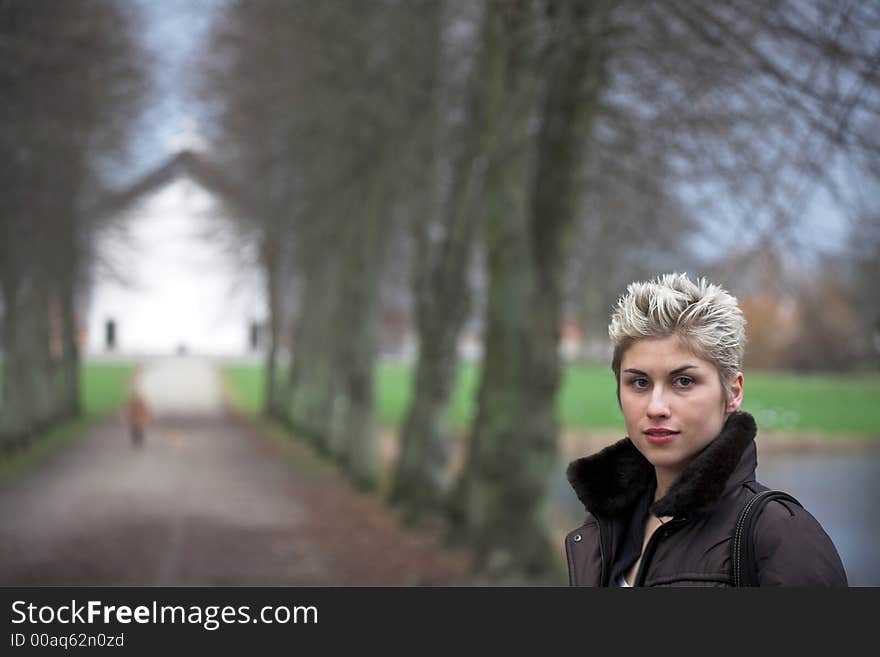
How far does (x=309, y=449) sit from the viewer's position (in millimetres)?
25047

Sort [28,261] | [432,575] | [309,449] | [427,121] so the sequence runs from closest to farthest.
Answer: [432,575] → [427,121] → [28,261] → [309,449]

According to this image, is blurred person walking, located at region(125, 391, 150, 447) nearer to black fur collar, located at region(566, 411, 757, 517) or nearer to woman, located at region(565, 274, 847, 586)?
black fur collar, located at region(566, 411, 757, 517)

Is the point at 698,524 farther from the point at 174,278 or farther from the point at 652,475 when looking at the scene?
the point at 174,278

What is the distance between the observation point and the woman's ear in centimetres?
139

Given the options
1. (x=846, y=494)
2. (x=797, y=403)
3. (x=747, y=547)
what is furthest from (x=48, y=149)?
(x=747, y=547)

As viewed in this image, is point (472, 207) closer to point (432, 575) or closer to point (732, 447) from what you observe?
point (432, 575)

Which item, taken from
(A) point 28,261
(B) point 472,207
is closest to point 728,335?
(B) point 472,207

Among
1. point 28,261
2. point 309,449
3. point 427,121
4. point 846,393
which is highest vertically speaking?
point 427,121

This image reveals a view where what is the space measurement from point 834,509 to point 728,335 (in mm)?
7768

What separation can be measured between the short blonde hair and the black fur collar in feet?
0.22

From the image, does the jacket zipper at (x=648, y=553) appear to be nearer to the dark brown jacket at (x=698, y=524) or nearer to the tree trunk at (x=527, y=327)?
the dark brown jacket at (x=698, y=524)

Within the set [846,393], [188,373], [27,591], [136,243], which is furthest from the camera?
[188,373]

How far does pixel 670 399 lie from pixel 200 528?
1265cm

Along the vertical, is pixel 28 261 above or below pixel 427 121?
below
